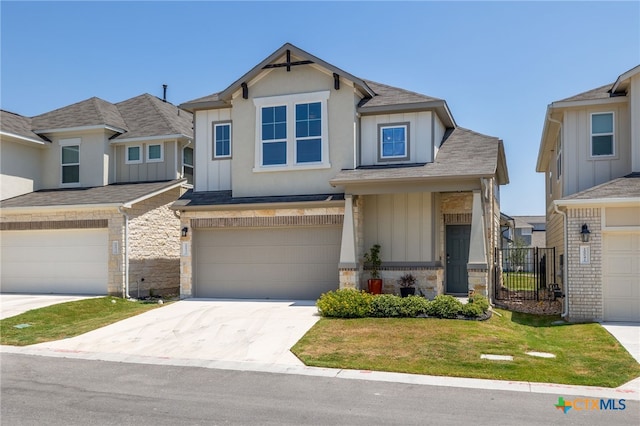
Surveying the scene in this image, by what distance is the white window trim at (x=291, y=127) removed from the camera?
18.1 meters

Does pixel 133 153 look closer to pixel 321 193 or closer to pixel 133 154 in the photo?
pixel 133 154

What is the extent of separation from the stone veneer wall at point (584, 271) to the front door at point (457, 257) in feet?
14.5

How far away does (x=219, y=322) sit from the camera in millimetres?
14531

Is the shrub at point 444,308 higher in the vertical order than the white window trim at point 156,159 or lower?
lower

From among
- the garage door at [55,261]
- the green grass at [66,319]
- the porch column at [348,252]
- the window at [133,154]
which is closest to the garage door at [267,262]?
the porch column at [348,252]

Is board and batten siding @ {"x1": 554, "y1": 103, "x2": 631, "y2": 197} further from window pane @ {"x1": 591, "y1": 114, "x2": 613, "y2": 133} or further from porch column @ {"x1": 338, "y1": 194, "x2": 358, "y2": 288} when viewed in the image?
porch column @ {"x1": 338, "y1": 194, "x2": 358, "y2": 288}

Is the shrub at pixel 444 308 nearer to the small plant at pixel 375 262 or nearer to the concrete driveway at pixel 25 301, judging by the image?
the small plant at pixel 375 262

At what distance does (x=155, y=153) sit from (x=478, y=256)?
13.1 m

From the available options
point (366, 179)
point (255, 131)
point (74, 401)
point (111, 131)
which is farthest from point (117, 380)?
point (111, 131)

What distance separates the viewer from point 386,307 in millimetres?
14414

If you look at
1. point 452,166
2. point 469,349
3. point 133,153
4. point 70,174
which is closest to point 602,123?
point 452,166

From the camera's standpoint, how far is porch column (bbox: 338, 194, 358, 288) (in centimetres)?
1644

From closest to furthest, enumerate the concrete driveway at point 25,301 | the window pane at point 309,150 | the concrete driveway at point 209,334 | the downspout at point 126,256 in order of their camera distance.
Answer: the concrete driveway at point 209,334 → the concrete driveway at point 25,301 → the window pane at point 309,150 → the downspout at point 126,256

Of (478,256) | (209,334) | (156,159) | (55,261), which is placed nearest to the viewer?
(209,334)
